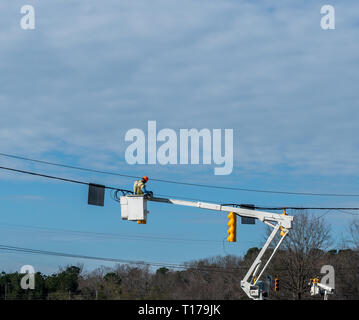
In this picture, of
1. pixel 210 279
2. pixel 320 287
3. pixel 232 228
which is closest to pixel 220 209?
pixel 232 228

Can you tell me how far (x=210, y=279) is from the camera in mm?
107250

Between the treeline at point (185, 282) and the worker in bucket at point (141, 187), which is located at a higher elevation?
the worker in bucket at point (141, 187)

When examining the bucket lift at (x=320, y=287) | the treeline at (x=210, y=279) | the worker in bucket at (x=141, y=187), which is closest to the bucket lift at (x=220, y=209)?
the worker in bucket at (x=141, y=187)

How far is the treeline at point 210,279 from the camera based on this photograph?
233 feet

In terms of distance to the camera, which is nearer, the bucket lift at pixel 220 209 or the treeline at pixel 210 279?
the bucket lift at pixel 220 209

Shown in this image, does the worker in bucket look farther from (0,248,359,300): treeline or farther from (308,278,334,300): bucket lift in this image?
(0,248,359,300): treeline

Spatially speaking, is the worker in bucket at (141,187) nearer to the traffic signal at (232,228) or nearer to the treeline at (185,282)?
the traffic signal at (232,228)

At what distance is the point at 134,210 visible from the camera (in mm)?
23906

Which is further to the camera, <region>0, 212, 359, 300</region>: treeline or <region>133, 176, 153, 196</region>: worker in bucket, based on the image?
<region>0, 212, 359, 300</region>: treeline

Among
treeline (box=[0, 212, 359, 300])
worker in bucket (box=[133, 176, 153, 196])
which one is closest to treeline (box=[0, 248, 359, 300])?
treeline (box=[0, 212, 359, 300])

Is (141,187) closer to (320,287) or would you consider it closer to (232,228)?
(232,228)

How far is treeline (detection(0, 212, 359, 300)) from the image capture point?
2795 inches
